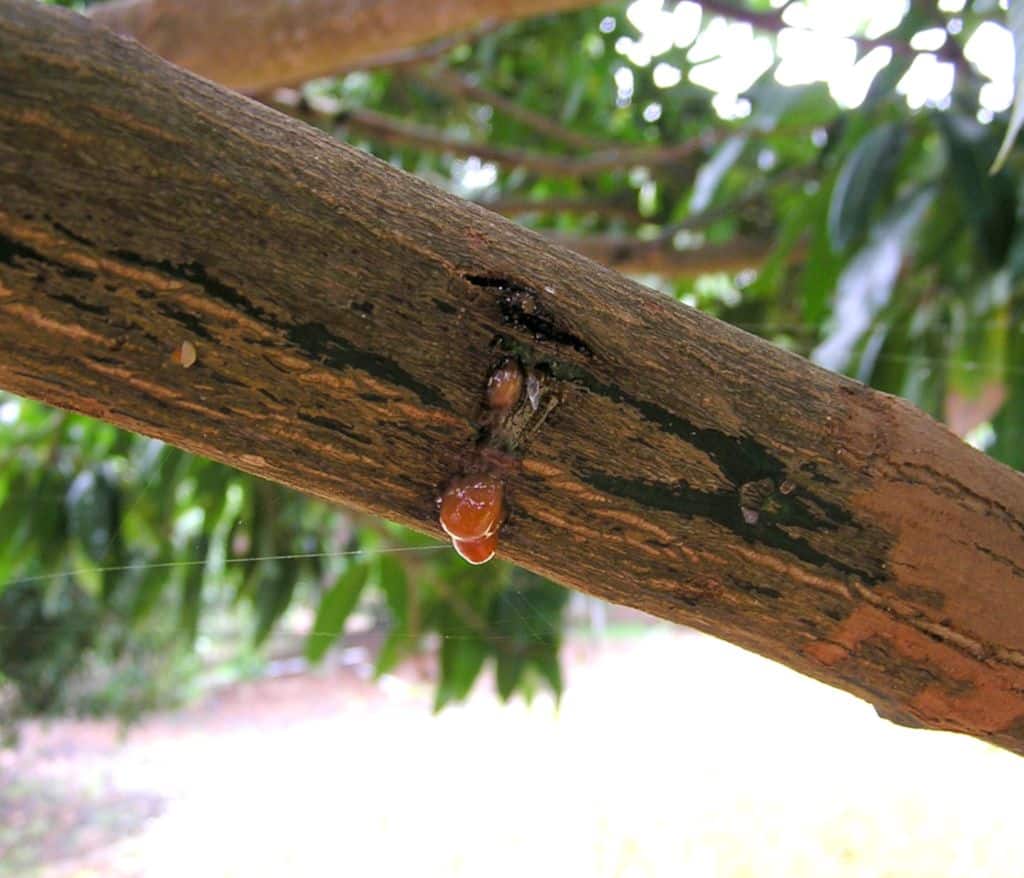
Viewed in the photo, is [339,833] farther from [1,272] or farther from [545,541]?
[1,272]

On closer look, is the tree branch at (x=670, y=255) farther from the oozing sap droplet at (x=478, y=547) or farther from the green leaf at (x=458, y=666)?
the oozing sap droplet at (x=478, y=547)

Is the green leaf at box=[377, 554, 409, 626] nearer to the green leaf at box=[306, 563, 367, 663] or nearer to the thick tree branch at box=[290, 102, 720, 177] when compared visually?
the green leaf at box=[306, 563, 367, 663]

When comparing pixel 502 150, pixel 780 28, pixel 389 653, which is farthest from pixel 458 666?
pixel 502 150


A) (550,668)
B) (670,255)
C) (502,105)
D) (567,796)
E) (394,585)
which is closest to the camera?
(567,796)

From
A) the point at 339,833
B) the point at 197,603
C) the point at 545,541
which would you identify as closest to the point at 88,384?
the point at 545,541

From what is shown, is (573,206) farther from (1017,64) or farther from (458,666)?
(1017,64)

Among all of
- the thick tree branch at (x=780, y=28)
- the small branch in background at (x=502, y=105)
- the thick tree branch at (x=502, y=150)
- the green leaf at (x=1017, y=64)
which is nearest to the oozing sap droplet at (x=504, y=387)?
the green leaf at (x=1017, y=64)

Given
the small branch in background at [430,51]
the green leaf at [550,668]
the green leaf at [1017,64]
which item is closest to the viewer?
the green leaf at [1017,64]

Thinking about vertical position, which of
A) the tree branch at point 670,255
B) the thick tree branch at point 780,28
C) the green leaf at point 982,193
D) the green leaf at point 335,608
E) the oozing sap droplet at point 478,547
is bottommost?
the oozing sap droplet at point 478,547
